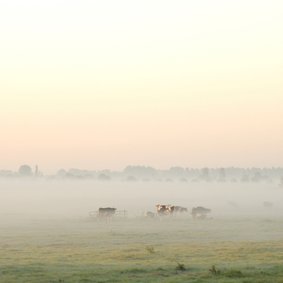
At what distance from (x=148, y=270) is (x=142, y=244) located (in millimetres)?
17499

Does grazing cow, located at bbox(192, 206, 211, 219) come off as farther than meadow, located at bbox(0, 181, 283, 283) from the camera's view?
Yes

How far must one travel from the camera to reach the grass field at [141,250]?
23.5 m

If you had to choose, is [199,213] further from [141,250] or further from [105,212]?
[141,250]

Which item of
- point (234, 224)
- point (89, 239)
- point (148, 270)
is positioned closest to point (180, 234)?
point (89, 239)

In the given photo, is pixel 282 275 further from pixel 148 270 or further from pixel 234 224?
pixel 234 224

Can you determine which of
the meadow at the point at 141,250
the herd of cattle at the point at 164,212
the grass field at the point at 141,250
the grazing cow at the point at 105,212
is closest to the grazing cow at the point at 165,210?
the herd of cattle at the point at 164,212

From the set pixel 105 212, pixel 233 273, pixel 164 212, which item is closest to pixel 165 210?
pixel 164 212

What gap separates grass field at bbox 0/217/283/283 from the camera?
77.2 feet

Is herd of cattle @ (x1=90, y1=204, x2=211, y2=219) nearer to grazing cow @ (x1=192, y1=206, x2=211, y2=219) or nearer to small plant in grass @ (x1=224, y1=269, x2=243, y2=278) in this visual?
grazing cow @ (x1=192, y1=206, x2=211, y2=219)

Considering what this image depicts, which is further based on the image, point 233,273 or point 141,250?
point 141,250

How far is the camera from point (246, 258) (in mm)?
31891

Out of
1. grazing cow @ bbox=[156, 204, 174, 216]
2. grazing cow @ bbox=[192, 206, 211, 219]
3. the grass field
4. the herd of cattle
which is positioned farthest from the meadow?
grazing cow @ bbox=[156, 204, 174, 216]

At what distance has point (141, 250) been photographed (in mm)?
36750

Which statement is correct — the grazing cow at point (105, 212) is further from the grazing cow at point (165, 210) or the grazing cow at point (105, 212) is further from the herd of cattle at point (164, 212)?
the grazing cow at point (165, 210)
